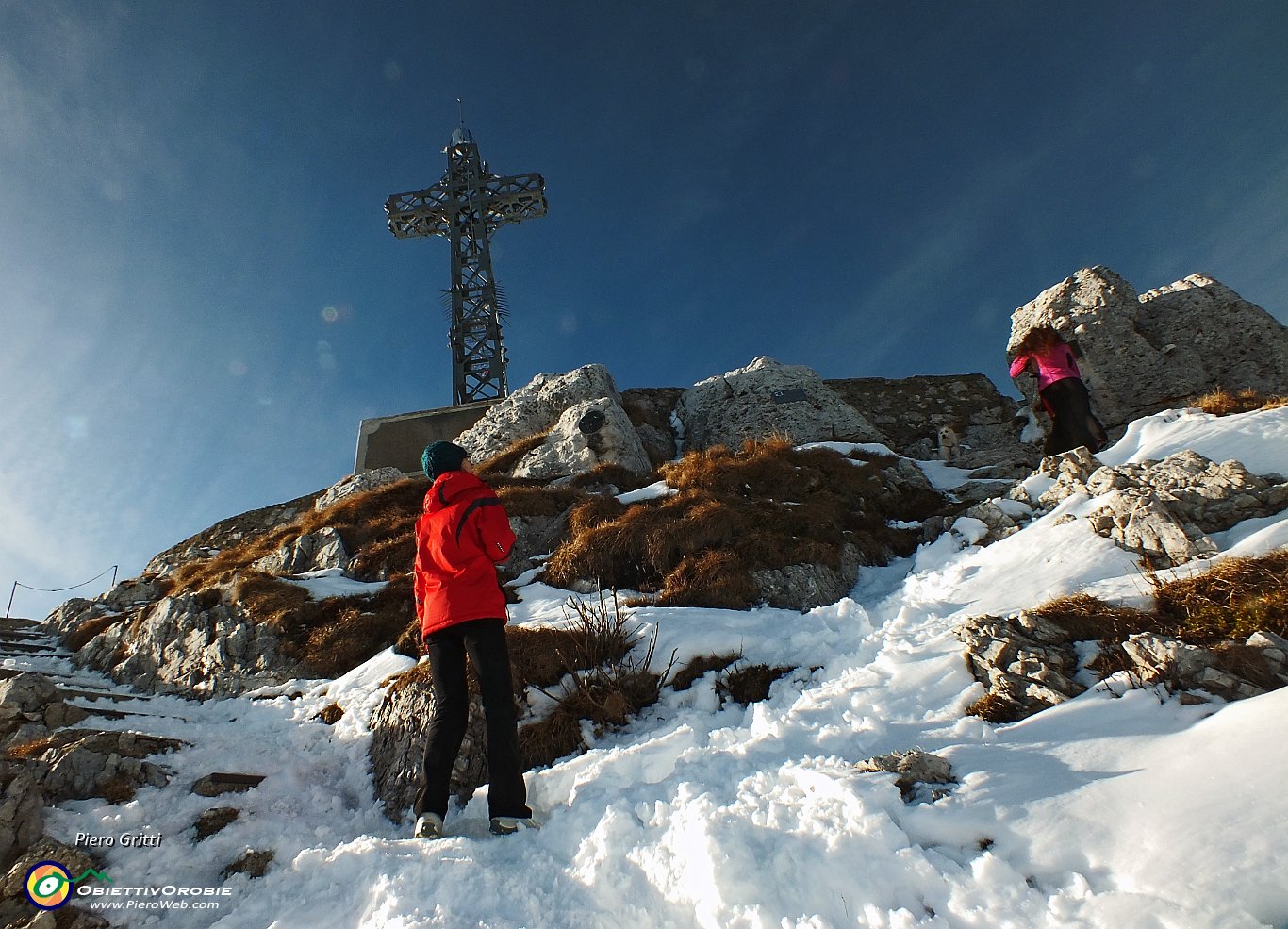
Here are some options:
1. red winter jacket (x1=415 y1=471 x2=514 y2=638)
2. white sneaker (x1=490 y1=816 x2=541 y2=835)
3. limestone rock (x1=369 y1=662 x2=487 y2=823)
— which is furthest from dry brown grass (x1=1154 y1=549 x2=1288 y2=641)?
limestone rock (x1=369 y1=662 x2=487 y2=823)

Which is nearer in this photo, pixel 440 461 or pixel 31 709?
pixel 440 461

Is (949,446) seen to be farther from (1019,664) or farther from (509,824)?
(509,824)

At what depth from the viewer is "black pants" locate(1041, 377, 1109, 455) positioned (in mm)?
9516

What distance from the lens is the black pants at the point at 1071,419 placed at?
31.2 ft

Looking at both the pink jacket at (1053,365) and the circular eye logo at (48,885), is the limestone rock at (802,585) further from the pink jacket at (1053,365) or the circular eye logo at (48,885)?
the circular eye logo at (48,885)

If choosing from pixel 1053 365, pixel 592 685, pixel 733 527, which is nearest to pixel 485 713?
pixel 592 685

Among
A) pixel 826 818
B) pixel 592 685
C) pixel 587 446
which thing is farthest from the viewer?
pixel 587 446

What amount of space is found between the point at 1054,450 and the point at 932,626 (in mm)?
6308

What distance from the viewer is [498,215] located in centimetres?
2767

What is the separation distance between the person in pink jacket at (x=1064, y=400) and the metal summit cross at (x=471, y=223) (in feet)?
62.9

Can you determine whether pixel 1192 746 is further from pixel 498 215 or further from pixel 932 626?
pixel 498 215

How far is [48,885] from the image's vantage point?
339cm

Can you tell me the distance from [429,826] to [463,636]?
4.00ft

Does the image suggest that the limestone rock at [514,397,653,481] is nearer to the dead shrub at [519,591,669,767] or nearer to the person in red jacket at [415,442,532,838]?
the dead shrub at [519,591,669,767]
